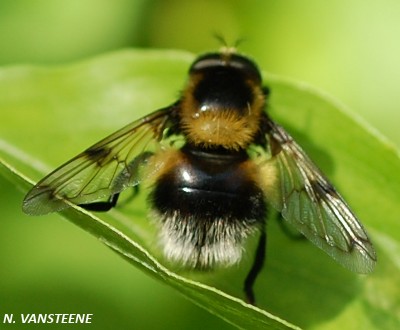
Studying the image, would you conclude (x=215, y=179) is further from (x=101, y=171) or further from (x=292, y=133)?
(x=292, y=133)

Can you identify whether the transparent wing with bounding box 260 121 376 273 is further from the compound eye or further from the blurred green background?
the blurred green background

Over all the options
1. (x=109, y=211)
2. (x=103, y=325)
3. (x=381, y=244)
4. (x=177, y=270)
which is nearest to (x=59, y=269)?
(x=103, y=325)

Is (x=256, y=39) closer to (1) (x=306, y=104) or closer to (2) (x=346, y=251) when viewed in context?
(1) (x=306, y=104)

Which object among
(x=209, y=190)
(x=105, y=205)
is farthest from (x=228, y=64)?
(x=105, y=205)

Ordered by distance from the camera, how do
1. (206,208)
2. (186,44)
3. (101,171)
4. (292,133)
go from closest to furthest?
(206,208) < (101,171) < (292,133) < (186,44)

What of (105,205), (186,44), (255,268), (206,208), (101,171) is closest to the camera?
(206,208)

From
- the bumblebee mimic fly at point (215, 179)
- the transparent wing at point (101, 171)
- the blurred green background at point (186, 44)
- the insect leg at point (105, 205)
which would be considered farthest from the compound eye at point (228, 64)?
the blurred green background at point (186, 44)
